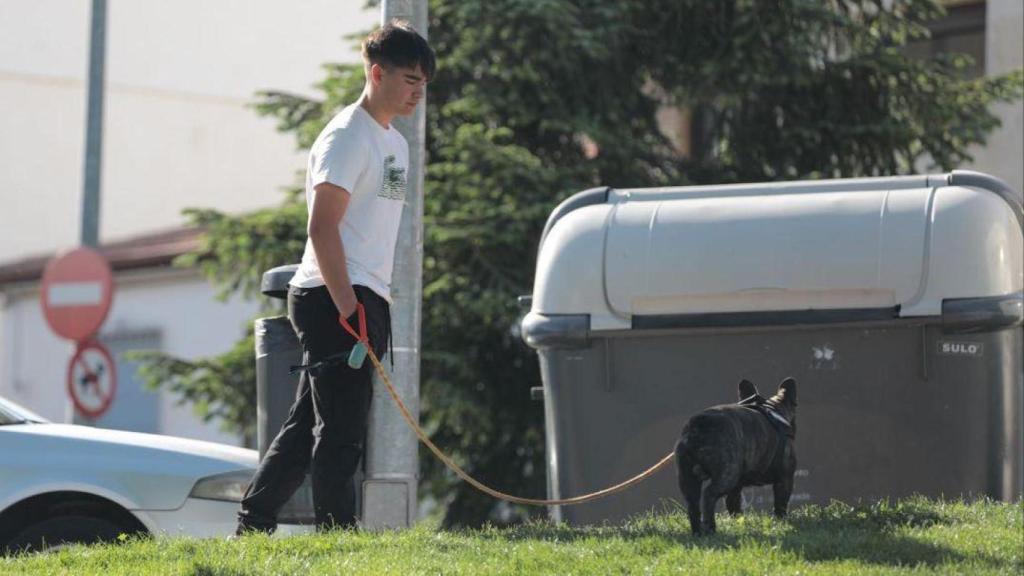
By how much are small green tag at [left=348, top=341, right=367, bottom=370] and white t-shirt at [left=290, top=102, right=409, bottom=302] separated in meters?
0.24

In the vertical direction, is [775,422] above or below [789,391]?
below

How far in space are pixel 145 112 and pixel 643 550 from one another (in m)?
27.7

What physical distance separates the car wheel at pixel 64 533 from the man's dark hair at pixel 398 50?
7.33ft

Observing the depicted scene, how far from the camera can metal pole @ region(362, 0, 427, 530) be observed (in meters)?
7.15

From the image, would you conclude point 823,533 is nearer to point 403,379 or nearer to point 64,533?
A: point 403,379

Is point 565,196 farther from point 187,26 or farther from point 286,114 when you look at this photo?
point 187,26

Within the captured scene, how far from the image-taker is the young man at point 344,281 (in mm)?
6000

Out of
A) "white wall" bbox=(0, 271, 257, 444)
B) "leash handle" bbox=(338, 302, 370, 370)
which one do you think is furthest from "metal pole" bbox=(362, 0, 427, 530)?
"white wall" bbox=(0, 271, 257, 444)

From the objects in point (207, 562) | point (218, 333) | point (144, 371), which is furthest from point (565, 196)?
point (218, 333)

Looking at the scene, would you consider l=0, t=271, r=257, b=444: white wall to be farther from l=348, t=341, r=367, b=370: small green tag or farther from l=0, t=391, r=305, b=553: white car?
l=348, t=341, r=367, b=370: small green tag

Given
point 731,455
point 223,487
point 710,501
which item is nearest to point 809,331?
point 731,455

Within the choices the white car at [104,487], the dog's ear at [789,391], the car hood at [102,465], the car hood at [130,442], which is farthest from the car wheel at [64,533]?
the dog's ear at [789,391]

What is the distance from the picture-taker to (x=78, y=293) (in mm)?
14828

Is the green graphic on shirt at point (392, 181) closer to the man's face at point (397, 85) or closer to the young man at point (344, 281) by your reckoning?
the young man at point (344, 281)
